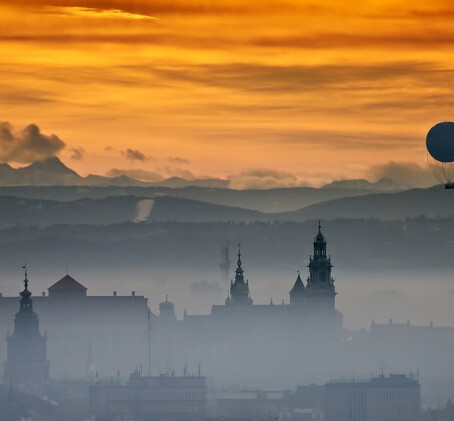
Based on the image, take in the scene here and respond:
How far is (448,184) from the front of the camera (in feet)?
415

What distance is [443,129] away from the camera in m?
136

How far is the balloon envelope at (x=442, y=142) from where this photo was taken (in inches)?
5256

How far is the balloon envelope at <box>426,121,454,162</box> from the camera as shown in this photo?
133500 mm

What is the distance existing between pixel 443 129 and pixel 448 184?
9471mm

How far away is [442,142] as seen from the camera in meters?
135

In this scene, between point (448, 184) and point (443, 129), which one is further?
point (443, 129)
